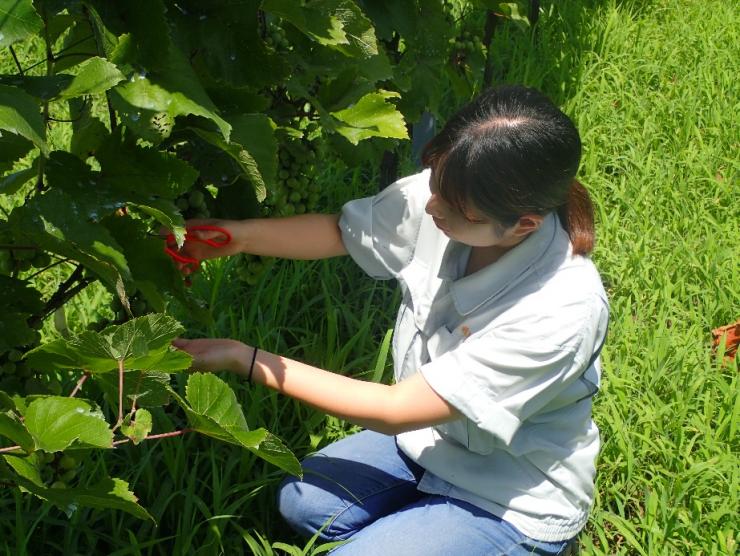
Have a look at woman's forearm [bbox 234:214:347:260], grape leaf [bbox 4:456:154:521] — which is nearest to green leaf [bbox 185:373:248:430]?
grape leaf [bbox 4:456:154:521]

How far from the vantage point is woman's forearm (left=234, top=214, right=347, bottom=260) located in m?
1.86

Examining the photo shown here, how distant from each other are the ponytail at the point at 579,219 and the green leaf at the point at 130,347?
3.31ft

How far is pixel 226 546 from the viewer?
2.18m

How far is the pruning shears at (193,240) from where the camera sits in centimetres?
167

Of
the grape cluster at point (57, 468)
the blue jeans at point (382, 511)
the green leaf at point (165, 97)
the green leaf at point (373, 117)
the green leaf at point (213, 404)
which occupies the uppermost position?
the green leaf at point (165, 97)

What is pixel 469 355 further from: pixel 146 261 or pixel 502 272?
pixel 146 261

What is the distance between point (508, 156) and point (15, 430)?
1002 millimetres

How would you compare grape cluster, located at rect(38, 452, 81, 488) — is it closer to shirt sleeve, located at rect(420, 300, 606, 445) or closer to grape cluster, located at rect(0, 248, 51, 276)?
grape cluster, located at rect(0, 248, 51, 276)

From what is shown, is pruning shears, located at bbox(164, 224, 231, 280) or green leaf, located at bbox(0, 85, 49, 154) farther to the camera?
pruning shears, located at bbox(164, 224, 231, 280)

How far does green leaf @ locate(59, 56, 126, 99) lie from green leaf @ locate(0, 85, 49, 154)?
0.20 feet

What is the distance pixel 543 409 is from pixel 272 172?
866 mm

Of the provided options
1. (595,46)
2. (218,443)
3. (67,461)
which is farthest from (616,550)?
(595,46)

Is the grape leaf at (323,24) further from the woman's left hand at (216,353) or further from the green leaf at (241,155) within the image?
the woman's left hand at (216,353)

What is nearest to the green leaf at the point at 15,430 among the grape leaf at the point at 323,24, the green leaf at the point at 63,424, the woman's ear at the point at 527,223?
the green leaf at the point at 63,424
